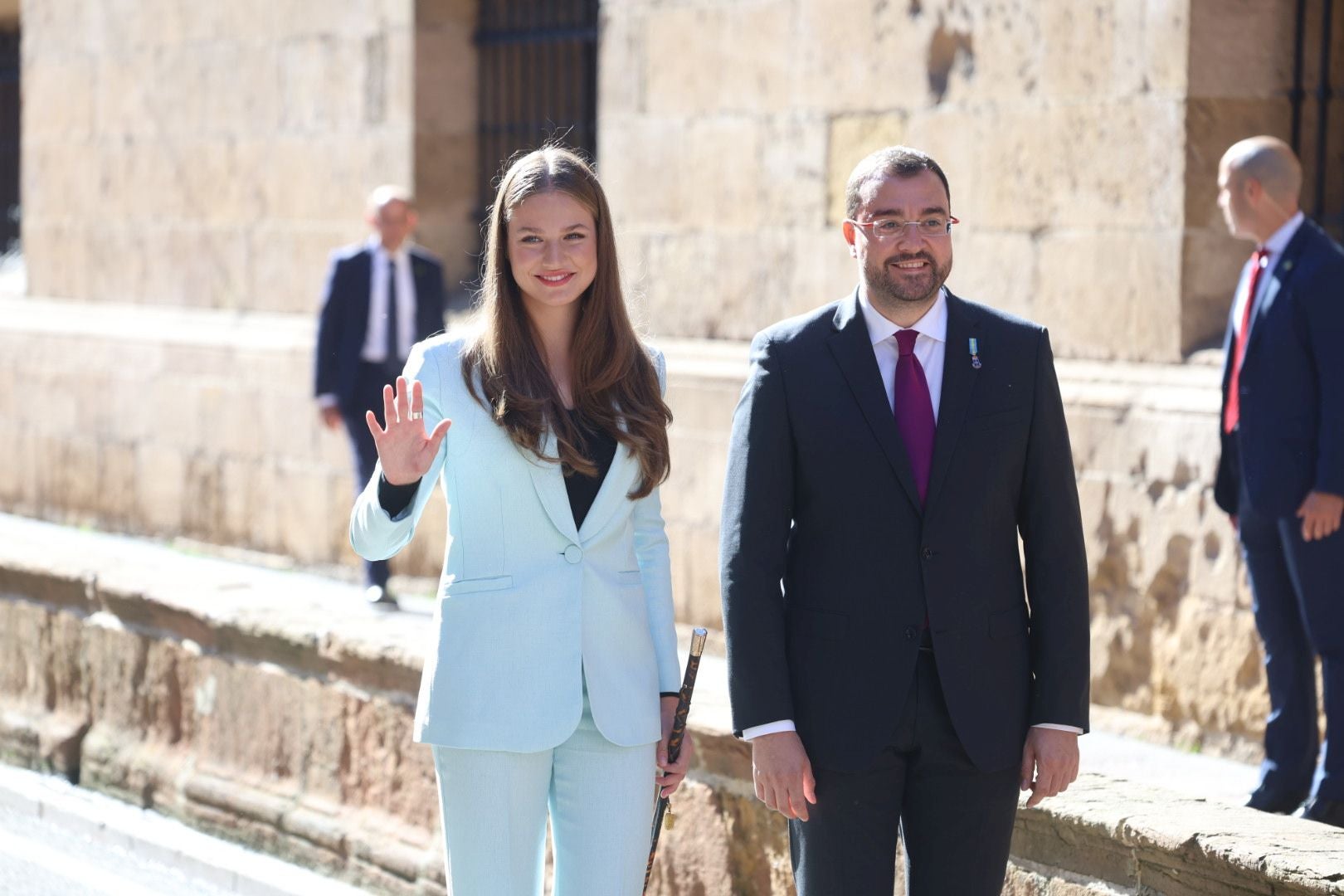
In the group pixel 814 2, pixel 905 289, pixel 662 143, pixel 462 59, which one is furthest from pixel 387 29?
pixel 905 289

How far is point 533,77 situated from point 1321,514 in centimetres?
602

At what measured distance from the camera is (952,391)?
134 inches

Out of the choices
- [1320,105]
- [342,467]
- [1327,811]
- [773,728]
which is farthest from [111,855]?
[1320,105]

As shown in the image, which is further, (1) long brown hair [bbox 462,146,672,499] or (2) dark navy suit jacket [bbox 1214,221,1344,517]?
(2) dark navy suit jacket [bbox 1214,221,1344,517]

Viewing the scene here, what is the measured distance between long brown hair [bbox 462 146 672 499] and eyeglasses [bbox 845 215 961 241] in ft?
1.93

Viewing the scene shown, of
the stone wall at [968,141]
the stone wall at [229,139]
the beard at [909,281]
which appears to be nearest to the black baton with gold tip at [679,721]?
the beard at [909,281]

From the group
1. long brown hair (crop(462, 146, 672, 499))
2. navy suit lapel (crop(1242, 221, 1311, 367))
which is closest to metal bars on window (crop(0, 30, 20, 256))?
navy suit lapel (crop(1242, 221, 1311, 367))

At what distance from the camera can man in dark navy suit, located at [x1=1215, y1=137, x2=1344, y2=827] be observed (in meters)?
5.68

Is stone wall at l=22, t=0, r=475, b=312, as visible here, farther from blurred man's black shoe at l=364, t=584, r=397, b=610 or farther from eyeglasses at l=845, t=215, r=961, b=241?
eyeglasses at l=845, t=215, r=961, b=241

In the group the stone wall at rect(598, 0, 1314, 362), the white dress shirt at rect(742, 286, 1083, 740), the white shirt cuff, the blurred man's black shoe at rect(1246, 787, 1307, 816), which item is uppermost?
the stone wall at rect(598, 0, 1314, 362)

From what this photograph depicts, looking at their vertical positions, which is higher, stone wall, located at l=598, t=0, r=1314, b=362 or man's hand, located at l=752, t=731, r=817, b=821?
stone wall, located at l=598, t=0, r=1314, b=362

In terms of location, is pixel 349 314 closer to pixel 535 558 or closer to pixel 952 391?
pixel 535 558

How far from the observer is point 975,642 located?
338 cm

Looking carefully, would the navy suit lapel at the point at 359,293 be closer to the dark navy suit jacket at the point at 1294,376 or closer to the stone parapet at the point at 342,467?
the stone parapet at the point at 342,467
